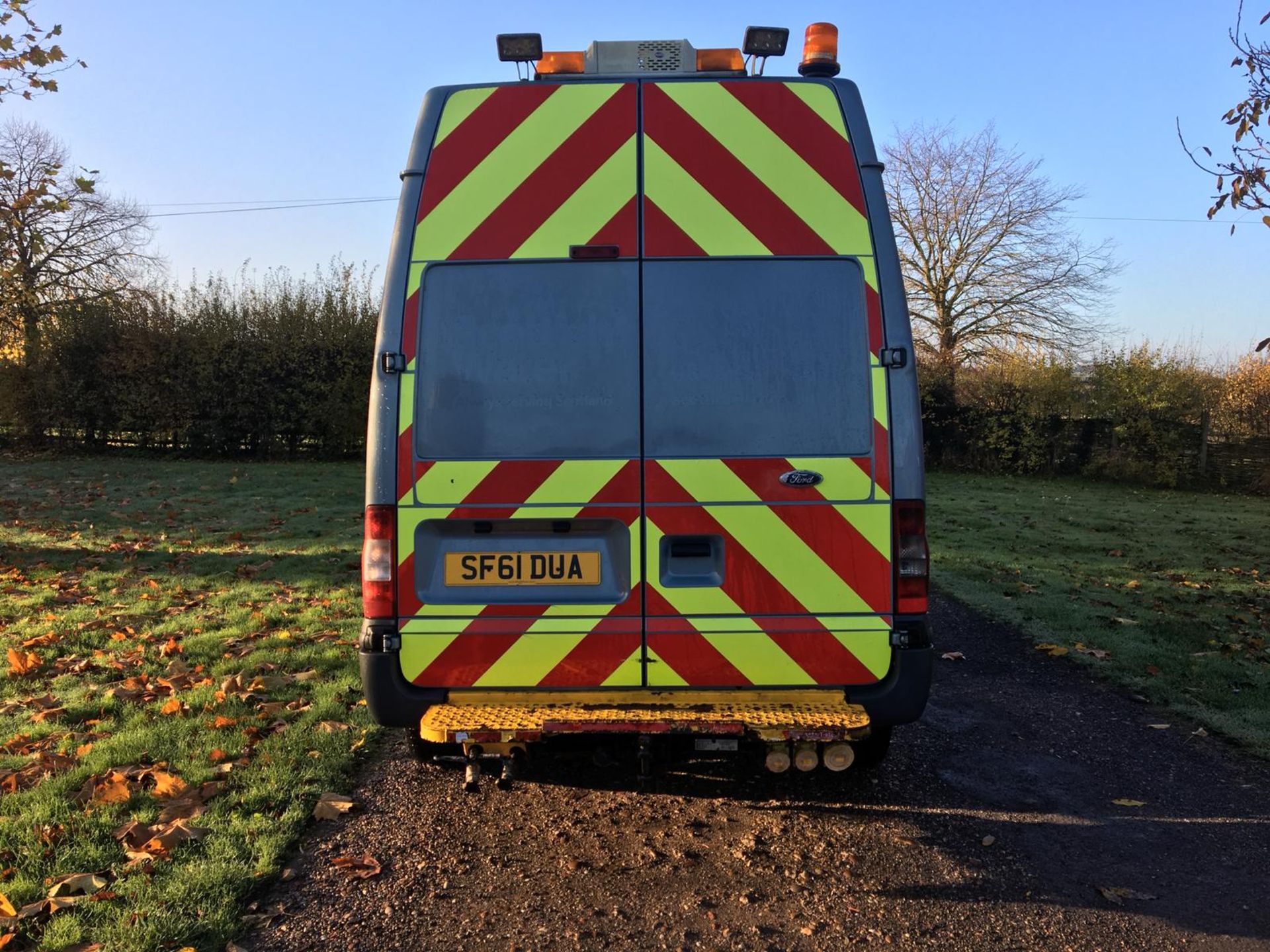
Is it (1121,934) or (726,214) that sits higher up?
(726,214)

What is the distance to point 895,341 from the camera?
310 centimetres

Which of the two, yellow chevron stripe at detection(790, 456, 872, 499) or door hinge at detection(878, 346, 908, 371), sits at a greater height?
door hinge at detection(878, 346, 908, 371)

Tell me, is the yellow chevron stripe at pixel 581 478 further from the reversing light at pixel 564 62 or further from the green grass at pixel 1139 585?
the green grass at pixel 1139 585

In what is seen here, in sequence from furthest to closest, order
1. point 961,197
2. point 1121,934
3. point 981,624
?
1. point 961,197
2. point 981,624
3. point 1121,934

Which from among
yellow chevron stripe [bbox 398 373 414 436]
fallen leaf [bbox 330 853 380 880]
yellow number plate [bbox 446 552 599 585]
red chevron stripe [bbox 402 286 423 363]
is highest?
red chevron stripe [bbox 402 286 423 363]

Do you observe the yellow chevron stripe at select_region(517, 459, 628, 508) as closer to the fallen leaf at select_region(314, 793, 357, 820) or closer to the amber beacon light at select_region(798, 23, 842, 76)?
the fallen leaf at select_region(314, 793, 357, 820)

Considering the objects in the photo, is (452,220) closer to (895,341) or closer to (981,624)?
(895,341)

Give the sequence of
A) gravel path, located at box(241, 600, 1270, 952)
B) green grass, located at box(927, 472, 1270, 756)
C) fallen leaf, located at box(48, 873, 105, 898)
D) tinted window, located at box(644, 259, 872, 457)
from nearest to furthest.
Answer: gravel path, located at box(241, 600, 1270, 952) < fallen leaf, located at box(48, 873, 105, 898) < tinted window, located at box(644, 259, 872, 457) < green grass, located at box(927, 472, 1270, 756)

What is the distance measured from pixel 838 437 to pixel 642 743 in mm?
1312

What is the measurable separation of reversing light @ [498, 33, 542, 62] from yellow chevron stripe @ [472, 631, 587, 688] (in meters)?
2.30

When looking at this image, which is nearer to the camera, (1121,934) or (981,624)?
(1121,934)

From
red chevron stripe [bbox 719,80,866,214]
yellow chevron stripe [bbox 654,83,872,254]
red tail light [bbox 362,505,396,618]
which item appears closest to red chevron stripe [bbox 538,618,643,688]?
red tail light [bbox 362,505,396,618]

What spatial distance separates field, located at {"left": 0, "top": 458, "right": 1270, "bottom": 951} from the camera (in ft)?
10.0

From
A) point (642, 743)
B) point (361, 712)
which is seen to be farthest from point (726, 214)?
point (361, 712)
